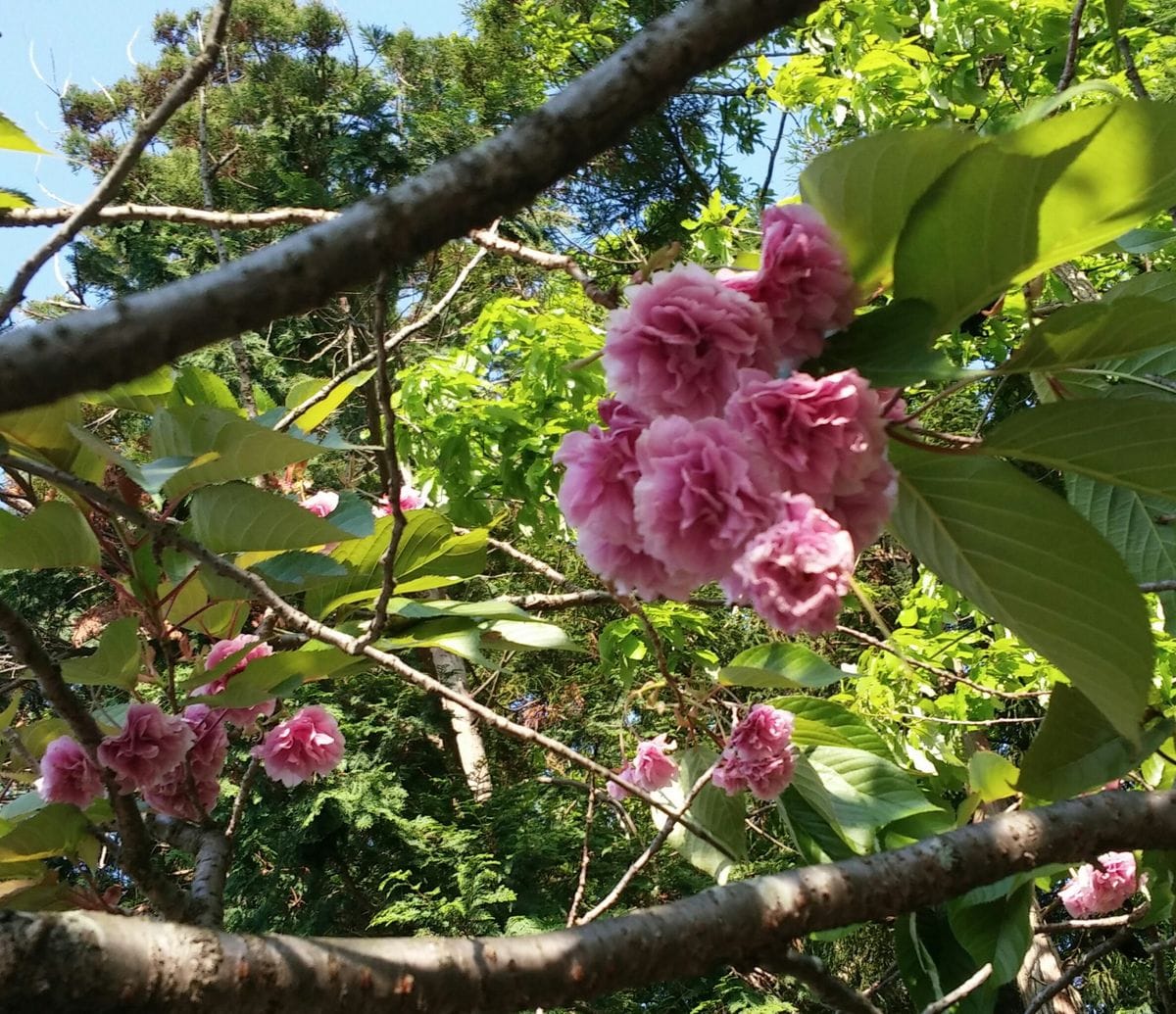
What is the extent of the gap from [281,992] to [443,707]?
373 centimetres

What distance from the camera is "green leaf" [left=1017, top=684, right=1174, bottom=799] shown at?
58cm

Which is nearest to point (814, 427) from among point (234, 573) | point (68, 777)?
point (234, 573)

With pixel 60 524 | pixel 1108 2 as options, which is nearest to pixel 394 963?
pixel 60 524

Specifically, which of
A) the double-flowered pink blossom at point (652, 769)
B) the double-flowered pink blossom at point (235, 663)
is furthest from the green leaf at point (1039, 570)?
the double-flowered pink blossom at point (652, 769)

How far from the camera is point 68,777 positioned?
0.78 m

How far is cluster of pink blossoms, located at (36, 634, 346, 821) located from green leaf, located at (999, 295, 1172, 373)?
58 centimetres

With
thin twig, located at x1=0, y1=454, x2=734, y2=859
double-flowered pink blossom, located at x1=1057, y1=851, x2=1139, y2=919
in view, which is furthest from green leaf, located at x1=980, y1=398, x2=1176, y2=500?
double-flowered pink blossom, located at x1=1057, y1=851, x2=1139, y2=919

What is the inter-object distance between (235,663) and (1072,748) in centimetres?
60

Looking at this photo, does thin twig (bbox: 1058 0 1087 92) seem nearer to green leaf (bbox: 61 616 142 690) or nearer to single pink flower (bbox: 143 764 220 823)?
green leaf (bbox: 61 616 142 690)

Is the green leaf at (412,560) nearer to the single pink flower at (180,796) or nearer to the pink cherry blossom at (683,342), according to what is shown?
the single pink flower at (180,796)

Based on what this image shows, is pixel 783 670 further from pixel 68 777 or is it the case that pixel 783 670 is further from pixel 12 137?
pixel 12 137

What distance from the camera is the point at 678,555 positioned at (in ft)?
1.31

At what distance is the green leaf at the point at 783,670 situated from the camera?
0.86 metres

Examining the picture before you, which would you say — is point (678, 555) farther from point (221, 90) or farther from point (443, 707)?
point (221, 90)
